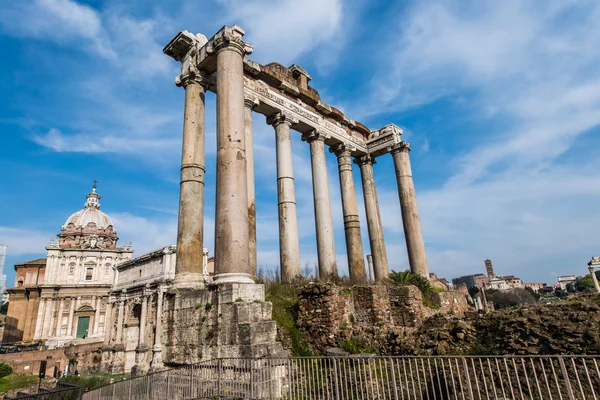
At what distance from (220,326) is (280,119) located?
30.6ft

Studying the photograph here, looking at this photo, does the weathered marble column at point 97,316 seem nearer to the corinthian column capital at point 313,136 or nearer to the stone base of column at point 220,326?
the corinthian column capital at point 313,136

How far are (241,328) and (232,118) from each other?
17.6 ft

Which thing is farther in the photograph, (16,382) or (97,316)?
(97,316)

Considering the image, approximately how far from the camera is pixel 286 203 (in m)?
13.6

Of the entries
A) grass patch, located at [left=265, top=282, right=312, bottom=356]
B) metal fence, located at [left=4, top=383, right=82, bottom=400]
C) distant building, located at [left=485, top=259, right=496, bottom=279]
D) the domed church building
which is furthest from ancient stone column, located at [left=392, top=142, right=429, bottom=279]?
distant building, located at [left=485, top=259, right=496, bottom=279]

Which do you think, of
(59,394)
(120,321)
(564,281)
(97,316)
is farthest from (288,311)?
(564,281)

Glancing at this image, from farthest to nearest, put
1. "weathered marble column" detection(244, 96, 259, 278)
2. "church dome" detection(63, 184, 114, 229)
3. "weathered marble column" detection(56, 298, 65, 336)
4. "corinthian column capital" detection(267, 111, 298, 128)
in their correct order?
"church dome" detection(63, 184, 114, 229) → "weathered marble column" detection(56, 298, 65, 336) → "corinthian column capital" detection(267, 111, 298, 128) → "weathered marble column" detection(244, 96, 259, 278)

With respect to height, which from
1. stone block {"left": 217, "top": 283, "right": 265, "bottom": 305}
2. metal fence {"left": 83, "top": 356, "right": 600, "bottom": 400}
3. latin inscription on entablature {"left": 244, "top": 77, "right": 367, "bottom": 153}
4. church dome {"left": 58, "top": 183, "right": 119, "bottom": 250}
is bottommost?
metal fence {"left": 83, "top": 356, "right": 600, "bottom": 400}

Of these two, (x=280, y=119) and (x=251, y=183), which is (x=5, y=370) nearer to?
(x=251, y=183)

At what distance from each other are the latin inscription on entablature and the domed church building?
41.5m

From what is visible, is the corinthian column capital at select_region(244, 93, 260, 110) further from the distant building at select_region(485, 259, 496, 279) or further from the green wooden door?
the distant building at select_region(485, 259, 496, 279)

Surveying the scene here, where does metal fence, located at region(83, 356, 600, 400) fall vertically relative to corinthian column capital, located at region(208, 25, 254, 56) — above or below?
below

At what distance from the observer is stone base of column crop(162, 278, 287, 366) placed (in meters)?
7.29

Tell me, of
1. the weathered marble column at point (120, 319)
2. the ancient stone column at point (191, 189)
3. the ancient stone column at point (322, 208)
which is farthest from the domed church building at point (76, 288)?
the ancient stone column at point (191, 189)
